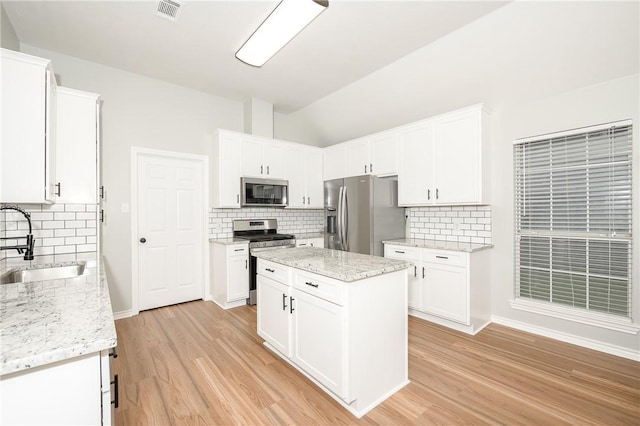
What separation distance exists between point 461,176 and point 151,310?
4.24m

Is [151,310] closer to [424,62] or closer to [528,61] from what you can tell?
[424,62]

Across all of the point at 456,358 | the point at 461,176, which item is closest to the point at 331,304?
the point at 456,358

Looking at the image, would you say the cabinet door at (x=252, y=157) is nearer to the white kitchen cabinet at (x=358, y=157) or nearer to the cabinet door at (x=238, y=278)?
the cabinet door at (x=238, y=278)

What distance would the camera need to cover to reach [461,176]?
3359 mm

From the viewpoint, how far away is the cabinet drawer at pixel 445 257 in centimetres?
311

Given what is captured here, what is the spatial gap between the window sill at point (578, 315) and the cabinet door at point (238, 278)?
10.8 feet

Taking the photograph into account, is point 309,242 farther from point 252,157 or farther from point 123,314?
point 123,314

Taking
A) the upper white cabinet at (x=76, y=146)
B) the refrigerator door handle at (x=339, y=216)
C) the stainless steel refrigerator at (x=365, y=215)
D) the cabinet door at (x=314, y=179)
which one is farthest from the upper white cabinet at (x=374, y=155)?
the upper white cabinet at (x=76, y=146)

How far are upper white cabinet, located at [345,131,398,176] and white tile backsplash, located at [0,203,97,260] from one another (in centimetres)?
334

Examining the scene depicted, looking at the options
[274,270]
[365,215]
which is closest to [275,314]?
[274,270]

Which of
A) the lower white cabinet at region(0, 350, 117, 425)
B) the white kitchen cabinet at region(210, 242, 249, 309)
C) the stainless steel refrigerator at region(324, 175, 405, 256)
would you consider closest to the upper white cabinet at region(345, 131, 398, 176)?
the stainless steel refrigerator at region(324, 175, 405, 256)

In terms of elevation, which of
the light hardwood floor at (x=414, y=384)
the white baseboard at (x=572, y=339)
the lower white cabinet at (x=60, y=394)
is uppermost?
the lower white cabinet at (x=60, y=394)

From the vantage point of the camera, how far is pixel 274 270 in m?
2.47

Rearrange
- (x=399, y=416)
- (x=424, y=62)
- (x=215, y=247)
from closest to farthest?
(x=399, y=416)
(x=424, y=62)
(x=215, y=247)
